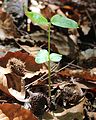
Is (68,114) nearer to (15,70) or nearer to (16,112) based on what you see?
(16,112)

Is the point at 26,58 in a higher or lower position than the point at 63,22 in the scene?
lower

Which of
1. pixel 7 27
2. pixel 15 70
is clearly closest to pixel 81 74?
pixel 15 70

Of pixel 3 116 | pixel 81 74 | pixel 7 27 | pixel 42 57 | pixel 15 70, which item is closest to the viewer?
pixel 3 116

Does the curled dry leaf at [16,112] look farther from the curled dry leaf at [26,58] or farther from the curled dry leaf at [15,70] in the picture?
the curled dry leaf at [26,58]

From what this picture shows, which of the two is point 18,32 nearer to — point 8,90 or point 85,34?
point 85,34

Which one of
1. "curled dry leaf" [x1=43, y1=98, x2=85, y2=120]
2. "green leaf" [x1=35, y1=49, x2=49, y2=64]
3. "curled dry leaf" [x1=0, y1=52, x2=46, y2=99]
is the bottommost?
"curled dry leaf" [x1=43, y1=98, x2=85, y2=120]

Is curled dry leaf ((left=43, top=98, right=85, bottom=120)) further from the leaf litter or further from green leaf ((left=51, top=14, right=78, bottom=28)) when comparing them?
green leaf ((left=51, top=14, right=78, bottom=28))

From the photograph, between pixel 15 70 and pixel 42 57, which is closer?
pixel 42 57

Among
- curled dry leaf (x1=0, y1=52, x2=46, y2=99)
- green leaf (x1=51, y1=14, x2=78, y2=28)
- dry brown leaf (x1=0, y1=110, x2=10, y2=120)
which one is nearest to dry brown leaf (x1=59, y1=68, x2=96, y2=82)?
curled dry leaf (x1=0, y1=52, x2=46, y2=99)
